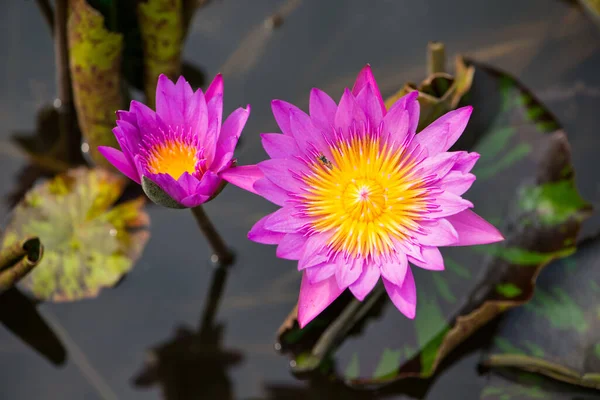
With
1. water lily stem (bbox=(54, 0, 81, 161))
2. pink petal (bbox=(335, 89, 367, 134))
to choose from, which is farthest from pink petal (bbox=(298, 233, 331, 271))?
water lily stem (bbox=(54, 0, 81, 161))

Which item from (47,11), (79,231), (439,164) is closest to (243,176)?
(439,164)

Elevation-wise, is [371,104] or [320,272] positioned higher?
[371,104]

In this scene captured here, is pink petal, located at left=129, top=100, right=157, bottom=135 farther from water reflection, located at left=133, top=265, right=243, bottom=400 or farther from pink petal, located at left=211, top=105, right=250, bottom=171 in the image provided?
water reflection, located at left=133, top=265, right=243, bottom=400

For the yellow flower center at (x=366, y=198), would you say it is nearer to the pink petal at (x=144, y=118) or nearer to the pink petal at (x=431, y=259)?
the pink petal at (x=431, y=259)

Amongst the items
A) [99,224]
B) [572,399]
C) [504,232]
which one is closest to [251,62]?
[99,224]

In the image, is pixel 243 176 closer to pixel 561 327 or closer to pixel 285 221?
pixel 285 221

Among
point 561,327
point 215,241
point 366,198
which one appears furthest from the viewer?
point 215,241
